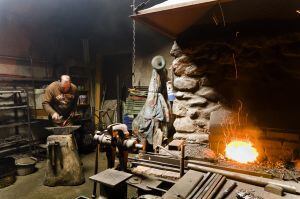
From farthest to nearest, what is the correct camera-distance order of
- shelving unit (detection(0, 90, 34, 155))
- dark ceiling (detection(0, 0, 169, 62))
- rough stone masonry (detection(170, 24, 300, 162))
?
dark ceiling (detection(0, 0, 169, 62)), shelving unit (detection(0, 90, 34, 155)), rough stone masonry (detection(170, 24, 300, 162))

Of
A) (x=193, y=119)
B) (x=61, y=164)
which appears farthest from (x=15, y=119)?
(x=193, y=119)

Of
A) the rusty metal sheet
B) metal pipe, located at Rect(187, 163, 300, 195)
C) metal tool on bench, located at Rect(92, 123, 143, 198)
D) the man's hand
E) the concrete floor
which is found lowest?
the concrete floor

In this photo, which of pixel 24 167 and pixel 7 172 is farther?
pixel 24 167

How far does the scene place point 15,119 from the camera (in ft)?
21.2

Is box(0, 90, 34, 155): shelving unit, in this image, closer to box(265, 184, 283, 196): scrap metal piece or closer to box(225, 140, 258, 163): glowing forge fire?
box(225, 140, 258, 163): glowing forge fire

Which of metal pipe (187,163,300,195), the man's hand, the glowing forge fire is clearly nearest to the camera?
metal pipe (187,163,300,195)

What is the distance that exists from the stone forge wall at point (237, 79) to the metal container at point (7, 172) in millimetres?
3699

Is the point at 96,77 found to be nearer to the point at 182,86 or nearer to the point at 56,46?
the point at 56,46

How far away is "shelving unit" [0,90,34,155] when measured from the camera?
595 centimetres

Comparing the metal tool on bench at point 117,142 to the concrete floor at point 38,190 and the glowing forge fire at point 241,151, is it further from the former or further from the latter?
the concrete floor at point 38,190

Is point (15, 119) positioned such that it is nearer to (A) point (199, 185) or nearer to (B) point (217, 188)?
(A) point (199, 185)

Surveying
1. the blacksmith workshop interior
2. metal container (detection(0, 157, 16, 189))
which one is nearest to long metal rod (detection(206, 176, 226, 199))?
→ the blacksmith workshop interior

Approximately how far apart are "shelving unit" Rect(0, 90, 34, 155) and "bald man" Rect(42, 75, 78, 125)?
0.96 metres

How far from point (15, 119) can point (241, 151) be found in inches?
236
